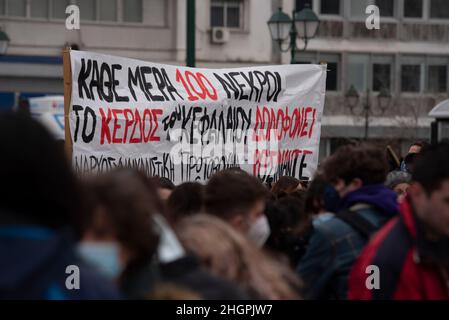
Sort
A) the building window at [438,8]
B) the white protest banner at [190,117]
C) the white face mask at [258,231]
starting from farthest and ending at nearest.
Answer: the building window at [438,8] → the white protest banner at [190,117] → the white face mask at [258,231]

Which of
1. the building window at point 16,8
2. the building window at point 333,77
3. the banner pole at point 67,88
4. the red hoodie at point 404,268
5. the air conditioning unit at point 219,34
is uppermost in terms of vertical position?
the building window at point 16,8

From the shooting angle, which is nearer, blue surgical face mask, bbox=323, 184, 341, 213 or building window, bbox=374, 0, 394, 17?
blue surgical face mask, bbox=323, 184, 341, 213

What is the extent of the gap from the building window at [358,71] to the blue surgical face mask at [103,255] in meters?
36.0

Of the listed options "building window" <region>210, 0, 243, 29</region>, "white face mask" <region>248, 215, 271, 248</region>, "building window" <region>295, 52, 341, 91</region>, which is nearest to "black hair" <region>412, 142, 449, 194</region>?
"white face mask" <region>248, 215, 271, 248</region>

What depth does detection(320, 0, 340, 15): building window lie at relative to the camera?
128 ft

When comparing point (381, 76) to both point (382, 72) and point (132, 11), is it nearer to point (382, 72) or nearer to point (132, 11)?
point (382, 72)

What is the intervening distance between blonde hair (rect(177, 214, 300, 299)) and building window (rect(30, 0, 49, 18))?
32.0m

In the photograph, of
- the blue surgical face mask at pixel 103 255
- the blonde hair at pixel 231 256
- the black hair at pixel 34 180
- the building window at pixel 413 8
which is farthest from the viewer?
the building window at pixel 413 8

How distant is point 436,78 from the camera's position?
39.7m

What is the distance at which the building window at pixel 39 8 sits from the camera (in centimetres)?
3466

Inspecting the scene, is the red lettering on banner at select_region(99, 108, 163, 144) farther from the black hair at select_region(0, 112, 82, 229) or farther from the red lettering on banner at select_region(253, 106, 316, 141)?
the black hair at select_region(0, 112, 82, 229)

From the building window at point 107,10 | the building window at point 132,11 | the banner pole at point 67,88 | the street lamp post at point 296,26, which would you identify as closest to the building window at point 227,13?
the building window at point 132,11

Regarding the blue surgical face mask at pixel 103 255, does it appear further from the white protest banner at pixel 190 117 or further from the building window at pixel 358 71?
the building window at pixel 358 71

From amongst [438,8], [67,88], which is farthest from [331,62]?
[67,88]
